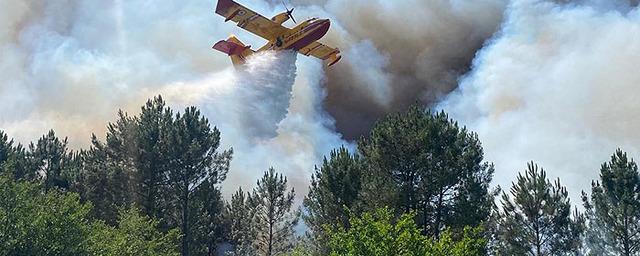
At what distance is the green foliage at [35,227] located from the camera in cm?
2695

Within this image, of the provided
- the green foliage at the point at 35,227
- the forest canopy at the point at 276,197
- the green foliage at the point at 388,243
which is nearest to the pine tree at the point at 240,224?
the forest canopy at the point at 276,197

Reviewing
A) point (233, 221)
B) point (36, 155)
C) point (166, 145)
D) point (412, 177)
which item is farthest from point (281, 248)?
point (36, 155)

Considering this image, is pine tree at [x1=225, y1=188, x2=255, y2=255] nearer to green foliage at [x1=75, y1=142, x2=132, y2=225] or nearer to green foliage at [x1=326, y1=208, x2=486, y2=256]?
green foliage at [x1=75, y1=142, x2=132, y2=225]

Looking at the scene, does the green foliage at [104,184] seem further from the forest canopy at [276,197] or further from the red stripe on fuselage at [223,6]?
the red stripe on fuselage at [223,6]

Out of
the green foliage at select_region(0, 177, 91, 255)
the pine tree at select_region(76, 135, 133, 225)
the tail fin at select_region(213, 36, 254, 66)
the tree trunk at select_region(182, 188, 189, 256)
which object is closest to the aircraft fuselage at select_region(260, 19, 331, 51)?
the tail fin at select_region(213, 36, 254, 66)

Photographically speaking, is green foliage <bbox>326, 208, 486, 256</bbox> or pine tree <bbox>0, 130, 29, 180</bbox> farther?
pine tree <bbox>0, 130, 29, 180</bbox>

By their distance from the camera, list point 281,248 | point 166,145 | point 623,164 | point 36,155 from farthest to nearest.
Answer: point 36,155, point 281,248, point 166,145, point 623,164

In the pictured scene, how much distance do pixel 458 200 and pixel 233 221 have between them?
81.5 ft

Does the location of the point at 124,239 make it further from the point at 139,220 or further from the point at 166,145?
the point at 166,145

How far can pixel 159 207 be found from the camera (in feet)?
147

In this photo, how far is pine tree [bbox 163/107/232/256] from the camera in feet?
149

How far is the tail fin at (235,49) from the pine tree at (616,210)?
3538 cm

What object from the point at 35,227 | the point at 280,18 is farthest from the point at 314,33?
the point at 35,227

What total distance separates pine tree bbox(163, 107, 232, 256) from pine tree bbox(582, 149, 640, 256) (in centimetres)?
2639
